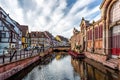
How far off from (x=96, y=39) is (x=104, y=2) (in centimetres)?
850

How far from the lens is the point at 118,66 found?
63.7 feet

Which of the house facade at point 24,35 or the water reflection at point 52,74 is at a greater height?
the house facade at point 24,35

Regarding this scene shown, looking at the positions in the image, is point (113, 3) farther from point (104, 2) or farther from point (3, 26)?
point (3, 26)

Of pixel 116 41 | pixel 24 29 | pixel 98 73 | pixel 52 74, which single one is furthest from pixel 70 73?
pixel 24 29

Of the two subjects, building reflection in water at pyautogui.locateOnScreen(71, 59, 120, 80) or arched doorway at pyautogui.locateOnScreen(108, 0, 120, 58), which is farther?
arched doorway at pyautogui.locateOnScreen(108, 0, 120, 58)

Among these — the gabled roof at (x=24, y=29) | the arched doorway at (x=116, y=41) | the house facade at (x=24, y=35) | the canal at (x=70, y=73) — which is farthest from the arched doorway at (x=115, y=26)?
the gabled roof at (x=24, y=29)

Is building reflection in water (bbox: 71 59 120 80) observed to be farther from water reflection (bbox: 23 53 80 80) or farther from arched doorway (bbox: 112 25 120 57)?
arched doorway (bbox: 112 25 120 57)

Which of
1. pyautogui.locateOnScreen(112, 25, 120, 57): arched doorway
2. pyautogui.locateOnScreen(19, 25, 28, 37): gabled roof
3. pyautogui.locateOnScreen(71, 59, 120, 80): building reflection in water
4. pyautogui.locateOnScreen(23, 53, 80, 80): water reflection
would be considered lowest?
pyautogui.locateOnScreen(23, 53, 80, 80): water reflection

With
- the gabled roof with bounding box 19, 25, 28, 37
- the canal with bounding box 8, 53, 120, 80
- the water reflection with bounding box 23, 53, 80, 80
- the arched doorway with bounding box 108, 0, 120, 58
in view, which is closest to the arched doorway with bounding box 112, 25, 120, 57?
the arched doorway with bounding box 108, 0, 120, 58

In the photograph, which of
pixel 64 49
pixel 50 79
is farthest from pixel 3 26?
pixel 64 49

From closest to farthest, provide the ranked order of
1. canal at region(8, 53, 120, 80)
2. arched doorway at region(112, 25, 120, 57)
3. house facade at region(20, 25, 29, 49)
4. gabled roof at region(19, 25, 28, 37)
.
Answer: canal at region(8, 53, 120, 80)
arched doorway at region(112, 25, 120, 57)
house facade at region(20, 25, 29, 49)
gabled roof at region(19, 25, 28, 37)

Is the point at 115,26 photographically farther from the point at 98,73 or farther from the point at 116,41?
the point at 98,73

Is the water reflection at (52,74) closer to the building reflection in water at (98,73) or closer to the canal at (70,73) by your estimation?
the canal at (70,73)

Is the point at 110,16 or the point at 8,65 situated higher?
the point at 110,16
